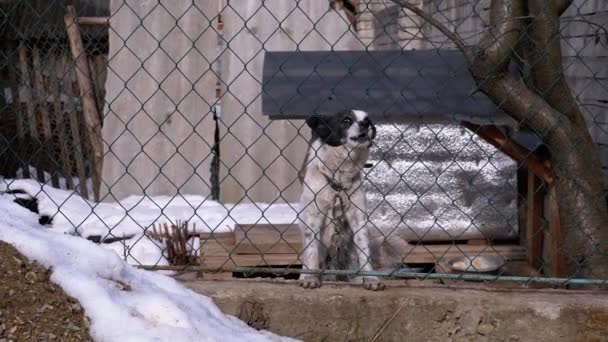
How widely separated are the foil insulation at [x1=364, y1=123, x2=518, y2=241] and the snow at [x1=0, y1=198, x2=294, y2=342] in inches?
92.5

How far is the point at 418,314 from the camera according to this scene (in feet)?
10.9

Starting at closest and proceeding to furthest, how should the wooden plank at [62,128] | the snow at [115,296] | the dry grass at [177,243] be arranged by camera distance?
the snow at [115,296] → the dry grass at [177,243] → the wooden plank at [62,128]

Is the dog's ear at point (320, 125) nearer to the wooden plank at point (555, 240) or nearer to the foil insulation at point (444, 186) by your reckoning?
the foil insulation at point (444, 186)

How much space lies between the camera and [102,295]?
2648 mm

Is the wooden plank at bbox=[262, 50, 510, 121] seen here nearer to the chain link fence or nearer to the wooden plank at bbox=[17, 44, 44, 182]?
the chain link fence

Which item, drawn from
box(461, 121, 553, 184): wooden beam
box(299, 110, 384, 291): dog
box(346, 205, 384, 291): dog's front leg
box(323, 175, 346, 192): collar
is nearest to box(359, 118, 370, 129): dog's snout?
box(299, 110, 384, 291): dog

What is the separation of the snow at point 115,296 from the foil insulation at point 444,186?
7.71 feet

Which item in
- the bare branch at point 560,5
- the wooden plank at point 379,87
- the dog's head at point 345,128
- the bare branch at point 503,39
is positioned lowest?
the dog's head at point 345,128

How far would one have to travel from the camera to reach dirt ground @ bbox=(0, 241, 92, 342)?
8.14 feet

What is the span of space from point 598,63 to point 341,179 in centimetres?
186

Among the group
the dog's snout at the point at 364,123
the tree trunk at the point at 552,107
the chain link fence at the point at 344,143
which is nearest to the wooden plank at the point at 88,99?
the chain link fence at the point at 344,143

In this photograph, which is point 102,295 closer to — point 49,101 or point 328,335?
point 328,335

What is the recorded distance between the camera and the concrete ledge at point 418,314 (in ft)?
10.8

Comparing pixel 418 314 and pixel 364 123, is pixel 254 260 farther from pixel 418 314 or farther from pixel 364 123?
pixel 418 314
